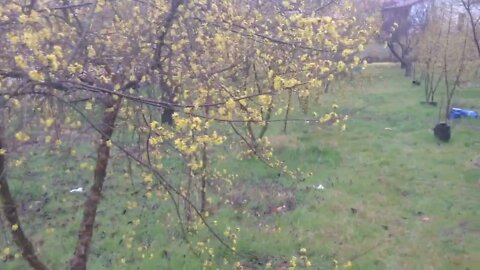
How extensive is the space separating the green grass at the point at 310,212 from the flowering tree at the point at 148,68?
0.87m

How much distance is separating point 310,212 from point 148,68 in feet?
16.1

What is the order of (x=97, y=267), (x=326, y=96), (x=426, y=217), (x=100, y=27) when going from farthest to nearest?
(x=326, y=96)
(x=426, y=217)
(x=97, y=267)
(x=100, y=27)

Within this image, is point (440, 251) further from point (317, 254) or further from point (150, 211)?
point (150, 211)

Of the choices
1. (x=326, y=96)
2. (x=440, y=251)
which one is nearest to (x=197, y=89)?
(x=440, y=251)

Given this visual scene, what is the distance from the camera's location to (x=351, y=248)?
24.2 feet

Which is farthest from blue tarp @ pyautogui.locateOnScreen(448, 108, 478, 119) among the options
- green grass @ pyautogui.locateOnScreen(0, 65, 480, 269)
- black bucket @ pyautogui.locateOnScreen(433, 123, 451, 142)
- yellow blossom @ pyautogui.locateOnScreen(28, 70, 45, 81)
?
yellow blossom @ pyautogui.locateOnScreen(28, 70, 45, 81)

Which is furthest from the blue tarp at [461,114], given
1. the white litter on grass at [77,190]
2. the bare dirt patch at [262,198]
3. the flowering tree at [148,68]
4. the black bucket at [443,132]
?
the flowering tree at [148,68]

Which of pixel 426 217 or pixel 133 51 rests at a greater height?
pixel 133 51

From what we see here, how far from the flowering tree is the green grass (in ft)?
2.85

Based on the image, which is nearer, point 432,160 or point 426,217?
point 426,217

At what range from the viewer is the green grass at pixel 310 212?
23.3ft

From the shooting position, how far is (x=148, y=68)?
4.29 meters

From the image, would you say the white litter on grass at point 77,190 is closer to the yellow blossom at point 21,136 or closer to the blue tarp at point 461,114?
the yellow blossom at point 21,136

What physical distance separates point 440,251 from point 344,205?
1959mm
